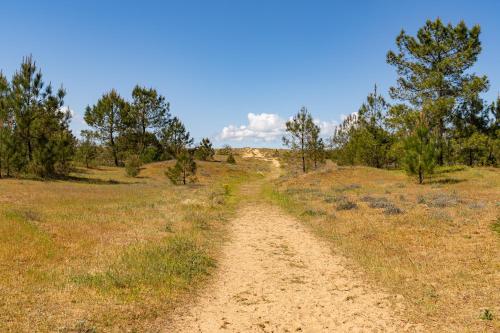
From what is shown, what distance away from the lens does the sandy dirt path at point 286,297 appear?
791 cm

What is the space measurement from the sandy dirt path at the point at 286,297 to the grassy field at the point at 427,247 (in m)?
0.86

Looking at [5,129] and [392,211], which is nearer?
[392,211]

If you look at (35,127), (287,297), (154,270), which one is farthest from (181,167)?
(287,297)

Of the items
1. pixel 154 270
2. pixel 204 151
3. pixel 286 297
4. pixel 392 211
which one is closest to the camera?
pixel 286 297

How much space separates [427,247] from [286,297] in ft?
22.6

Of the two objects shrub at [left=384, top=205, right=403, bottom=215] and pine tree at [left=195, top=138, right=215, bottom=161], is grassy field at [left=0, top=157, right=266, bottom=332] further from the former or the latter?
pine tree at [left=195, top=138, right=215, bottom=161]

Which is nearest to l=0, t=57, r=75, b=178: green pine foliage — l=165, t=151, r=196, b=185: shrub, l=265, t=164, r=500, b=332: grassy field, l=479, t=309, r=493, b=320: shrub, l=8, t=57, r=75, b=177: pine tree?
l=8, t=57, r=75, b=177: pine tree

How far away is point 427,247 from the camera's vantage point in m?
13.6

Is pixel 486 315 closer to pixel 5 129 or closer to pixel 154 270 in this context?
pixel 154 270

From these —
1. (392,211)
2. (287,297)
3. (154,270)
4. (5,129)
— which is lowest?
(287,297)

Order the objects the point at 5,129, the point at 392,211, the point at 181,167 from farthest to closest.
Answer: the point at 181,167 → the point at 5,129 → the point at 392,211

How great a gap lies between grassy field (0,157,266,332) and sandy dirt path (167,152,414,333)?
31.2 inches

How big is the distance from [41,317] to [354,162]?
53.5 m

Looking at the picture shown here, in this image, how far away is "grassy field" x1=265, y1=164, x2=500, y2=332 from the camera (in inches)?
337
